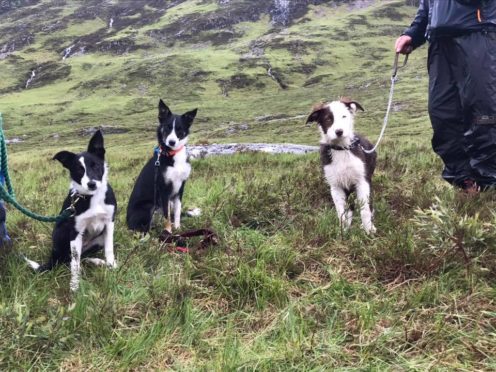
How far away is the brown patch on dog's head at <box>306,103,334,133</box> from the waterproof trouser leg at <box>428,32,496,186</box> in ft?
4.97

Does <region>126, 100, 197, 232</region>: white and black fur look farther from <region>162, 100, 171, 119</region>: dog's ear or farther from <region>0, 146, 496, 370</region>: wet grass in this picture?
<region>0, 146, 496, 370</region>: wet grass

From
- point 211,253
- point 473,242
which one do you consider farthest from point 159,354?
point 473,242

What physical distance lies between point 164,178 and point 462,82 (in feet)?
14.2

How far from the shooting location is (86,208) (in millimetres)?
5160

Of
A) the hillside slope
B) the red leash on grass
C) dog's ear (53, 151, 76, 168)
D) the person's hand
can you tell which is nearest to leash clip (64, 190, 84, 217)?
dog's ear (53, 151, 76, 168)

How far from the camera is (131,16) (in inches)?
6083

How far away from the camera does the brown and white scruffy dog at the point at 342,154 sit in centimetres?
631

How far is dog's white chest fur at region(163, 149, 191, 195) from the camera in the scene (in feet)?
23.6

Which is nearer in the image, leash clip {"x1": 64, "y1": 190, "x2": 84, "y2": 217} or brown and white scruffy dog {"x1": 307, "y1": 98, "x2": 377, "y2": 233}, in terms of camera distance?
leash clip {"x1": 64, "y1": 190, "x2": 84, "y2": 217}

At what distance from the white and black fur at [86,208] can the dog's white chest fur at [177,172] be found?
180 centimetres

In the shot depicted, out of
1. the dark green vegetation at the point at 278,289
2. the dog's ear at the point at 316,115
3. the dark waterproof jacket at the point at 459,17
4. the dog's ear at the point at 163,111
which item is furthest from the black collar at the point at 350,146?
the dog's ear at the point at 163,111

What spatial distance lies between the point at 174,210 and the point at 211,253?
2.59 metres

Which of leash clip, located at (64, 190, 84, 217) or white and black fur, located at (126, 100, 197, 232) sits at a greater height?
leash clip, located at (64, 190, 84, 217)

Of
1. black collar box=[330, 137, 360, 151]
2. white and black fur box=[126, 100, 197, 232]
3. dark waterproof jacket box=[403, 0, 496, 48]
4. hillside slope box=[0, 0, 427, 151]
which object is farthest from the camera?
hillside slope box=[0, 0, 427, 151]
